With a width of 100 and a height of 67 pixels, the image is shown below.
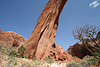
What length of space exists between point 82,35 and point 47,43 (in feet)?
23.4

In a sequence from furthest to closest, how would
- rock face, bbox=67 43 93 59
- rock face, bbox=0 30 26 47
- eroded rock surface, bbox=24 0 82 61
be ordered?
rock face, bbox=67 43 93 59, rock face, bbox=0 30 26 47, eroded rock surface, bbox=24 0 82 61

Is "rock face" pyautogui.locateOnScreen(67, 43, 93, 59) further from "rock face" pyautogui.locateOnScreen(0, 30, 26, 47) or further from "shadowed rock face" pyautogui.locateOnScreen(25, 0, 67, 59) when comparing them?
"rock face" pyautogui.locateOnScreen(0, 30, 26, 47)

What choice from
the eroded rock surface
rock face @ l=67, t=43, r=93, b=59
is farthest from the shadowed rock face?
rock face @ l=67, t=43, r=93, b=59

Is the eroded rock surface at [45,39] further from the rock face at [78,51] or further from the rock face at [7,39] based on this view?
the rock face at [78,51]

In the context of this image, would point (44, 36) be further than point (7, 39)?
No

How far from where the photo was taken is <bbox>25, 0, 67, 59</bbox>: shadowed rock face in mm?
10305

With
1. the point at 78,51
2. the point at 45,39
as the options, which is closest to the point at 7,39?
the point at 45,39

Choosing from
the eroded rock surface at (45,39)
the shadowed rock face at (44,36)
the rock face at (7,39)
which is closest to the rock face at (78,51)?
the eroded rock surface at (45,39)

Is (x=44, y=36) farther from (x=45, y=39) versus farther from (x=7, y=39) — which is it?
(x=7, y=39)

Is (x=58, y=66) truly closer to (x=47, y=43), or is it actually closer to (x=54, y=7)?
(x=47, y=43)

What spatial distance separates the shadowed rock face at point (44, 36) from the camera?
1030 cm

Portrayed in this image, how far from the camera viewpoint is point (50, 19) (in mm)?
12750

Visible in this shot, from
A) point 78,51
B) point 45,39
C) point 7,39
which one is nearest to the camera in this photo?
point 45,39

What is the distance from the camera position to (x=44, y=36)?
36.6ft
